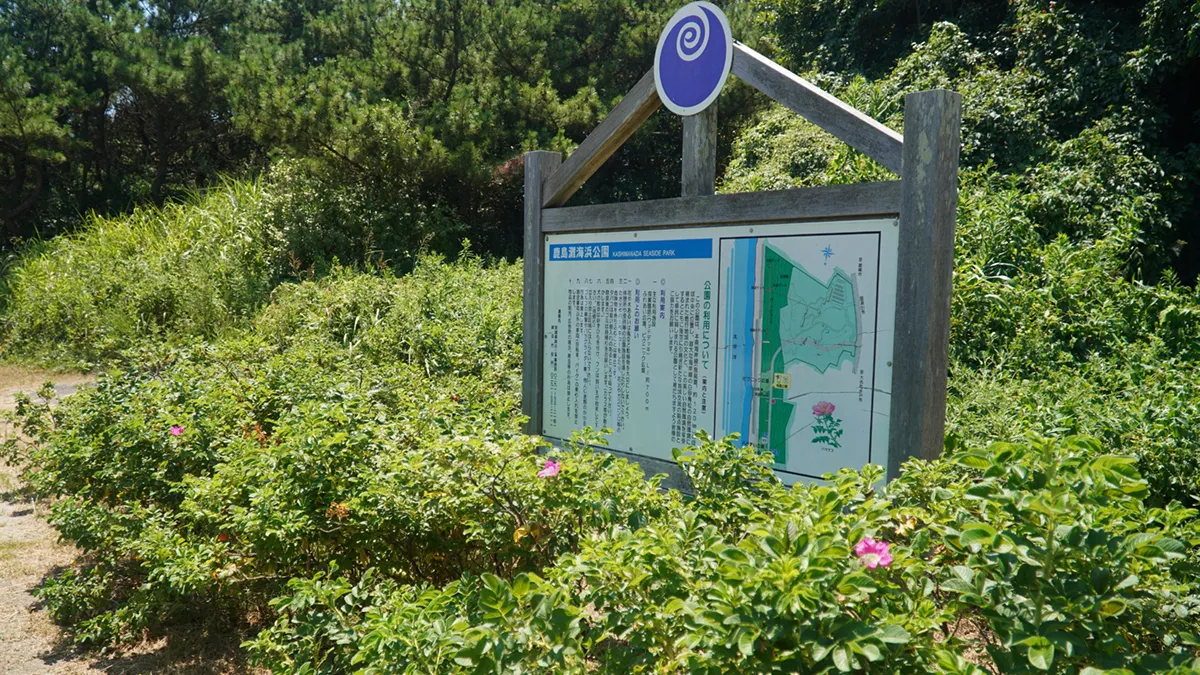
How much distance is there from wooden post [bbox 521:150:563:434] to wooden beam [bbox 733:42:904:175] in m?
1.15

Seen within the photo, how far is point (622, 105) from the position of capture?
407cm

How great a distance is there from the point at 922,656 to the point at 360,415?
2.20 m

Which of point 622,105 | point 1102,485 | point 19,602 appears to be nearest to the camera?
point 1102,485

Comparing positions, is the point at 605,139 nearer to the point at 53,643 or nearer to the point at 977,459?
the point at 977,459

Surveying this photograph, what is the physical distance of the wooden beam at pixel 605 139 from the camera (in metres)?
3.96

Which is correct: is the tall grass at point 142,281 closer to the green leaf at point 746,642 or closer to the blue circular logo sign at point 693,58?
the blue circular logo sign at point 693,58

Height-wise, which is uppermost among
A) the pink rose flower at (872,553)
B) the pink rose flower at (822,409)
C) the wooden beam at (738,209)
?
the wooden beam at (738,209)

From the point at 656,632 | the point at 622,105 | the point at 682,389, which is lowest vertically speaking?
the point at 656,632

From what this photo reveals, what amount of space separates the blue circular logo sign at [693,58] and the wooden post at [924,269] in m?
0.92

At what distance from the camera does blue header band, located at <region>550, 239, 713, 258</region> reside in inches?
144

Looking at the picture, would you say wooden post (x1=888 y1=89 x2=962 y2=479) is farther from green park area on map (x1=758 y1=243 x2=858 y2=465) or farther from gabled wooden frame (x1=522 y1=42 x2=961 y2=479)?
green park area on map (x1=758 y1=243 x2=858 y2=465)

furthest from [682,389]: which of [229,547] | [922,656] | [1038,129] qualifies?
[1038,129]

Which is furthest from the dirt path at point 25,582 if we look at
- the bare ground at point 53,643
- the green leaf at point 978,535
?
the green leaf at point 978,535

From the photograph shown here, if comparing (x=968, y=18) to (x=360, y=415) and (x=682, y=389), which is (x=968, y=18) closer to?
(x=682, y=389)
